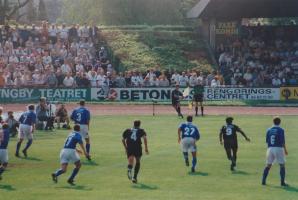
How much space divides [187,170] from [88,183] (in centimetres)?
400

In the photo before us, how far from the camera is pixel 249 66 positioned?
59.8m

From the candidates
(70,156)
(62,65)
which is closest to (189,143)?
(70,156)

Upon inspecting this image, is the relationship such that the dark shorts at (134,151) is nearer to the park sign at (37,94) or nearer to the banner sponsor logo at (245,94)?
the park sign at (37,94)

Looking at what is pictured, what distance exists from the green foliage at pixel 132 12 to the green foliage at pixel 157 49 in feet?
54.0

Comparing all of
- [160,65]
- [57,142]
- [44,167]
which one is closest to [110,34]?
[160,65]

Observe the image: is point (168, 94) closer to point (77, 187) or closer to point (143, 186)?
point (143, 186)

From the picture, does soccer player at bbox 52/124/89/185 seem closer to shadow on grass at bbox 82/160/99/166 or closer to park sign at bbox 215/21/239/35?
shadow on grass at bbox 82/160/99/166

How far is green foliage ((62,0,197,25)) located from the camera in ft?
278

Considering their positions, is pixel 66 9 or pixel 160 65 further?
pixel 66 9

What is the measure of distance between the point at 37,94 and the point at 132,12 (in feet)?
108

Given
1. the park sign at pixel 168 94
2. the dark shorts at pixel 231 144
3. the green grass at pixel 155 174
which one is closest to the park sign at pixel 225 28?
the park sign at pixel 168 94

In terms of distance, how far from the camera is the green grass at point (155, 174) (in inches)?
885

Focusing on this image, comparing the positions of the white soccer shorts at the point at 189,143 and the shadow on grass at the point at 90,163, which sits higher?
the white soccer shorts at the point at 189,143

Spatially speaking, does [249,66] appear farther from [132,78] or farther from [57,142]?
[57,142]
